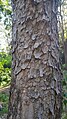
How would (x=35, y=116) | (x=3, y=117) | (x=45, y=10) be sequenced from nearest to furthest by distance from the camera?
(x=35, y=116), (x=45, y=10), (x=3, y=117)

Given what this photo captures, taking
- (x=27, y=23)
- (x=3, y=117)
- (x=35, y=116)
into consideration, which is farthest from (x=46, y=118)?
(x=3, y=117)

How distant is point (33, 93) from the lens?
1401 millimetres

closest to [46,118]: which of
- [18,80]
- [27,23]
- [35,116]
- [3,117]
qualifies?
[35,116]

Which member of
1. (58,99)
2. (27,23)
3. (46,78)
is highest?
(27,23)

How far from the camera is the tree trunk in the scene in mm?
1397

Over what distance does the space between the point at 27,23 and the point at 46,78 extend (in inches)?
16.5

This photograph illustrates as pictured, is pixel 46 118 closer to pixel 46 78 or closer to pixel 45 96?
pixel 45 96

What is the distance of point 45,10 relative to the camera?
1504 mm

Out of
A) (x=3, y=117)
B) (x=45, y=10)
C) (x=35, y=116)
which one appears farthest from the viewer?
(x=3, y=117)

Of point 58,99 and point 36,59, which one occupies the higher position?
point 36,59

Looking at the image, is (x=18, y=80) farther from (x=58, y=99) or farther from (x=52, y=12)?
(x=52, y=12)

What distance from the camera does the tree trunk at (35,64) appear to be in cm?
140

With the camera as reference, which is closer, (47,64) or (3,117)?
(47,64)

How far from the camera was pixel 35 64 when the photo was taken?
4.73 feet
